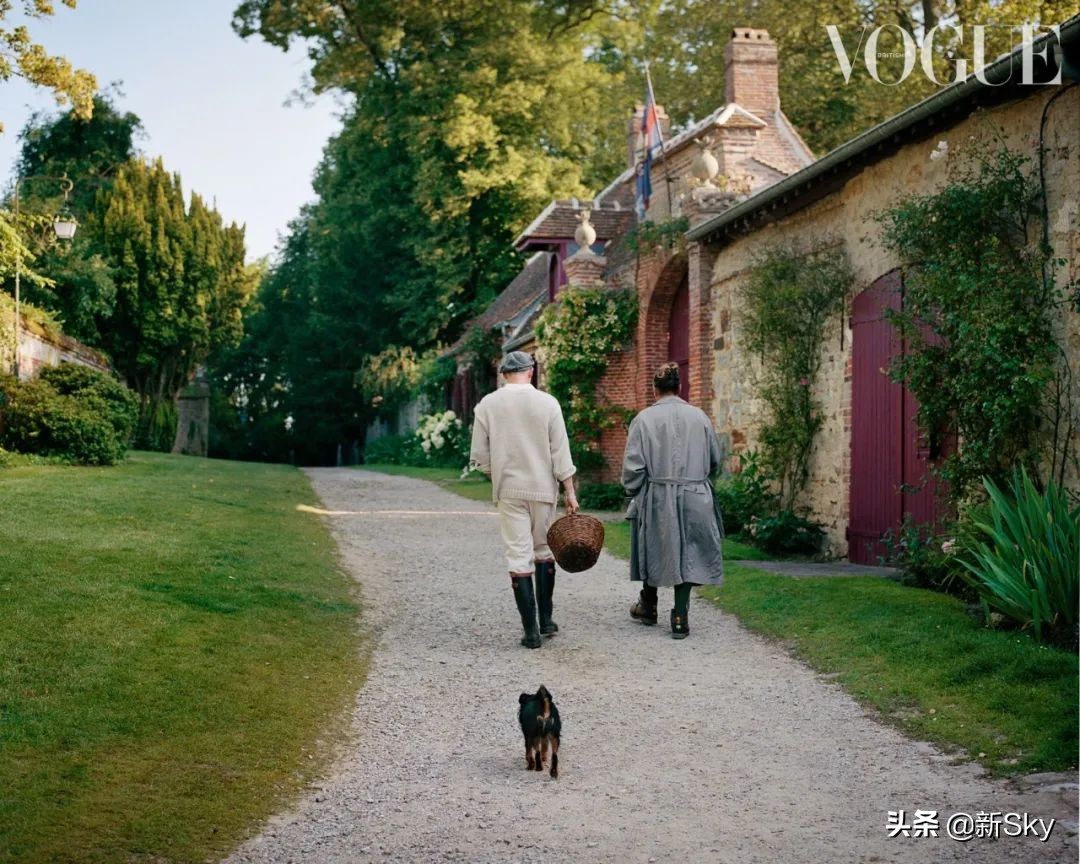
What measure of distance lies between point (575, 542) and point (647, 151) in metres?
12.8

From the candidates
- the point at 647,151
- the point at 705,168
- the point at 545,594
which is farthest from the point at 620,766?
the point at 647,151

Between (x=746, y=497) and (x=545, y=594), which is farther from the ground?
(x=746, y=497)

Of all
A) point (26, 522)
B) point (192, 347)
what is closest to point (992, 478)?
point (26, 522)

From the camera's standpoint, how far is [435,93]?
104ft

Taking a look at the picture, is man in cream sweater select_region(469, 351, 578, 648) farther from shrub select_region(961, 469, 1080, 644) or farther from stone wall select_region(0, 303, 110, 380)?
stone wall select_region(0, 303, 110, 380)

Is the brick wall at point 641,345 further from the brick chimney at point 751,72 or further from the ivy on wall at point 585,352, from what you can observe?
the brick chimney at point 751,72

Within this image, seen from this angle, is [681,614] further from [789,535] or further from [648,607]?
[789,535]

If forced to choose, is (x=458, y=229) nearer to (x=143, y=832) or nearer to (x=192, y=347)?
(x=192, y=347)

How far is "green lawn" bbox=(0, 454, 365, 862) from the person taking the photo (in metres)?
4.34

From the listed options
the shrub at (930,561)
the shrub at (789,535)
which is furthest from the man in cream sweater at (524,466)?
the shrub at (789,535)

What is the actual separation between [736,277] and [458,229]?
803 inches

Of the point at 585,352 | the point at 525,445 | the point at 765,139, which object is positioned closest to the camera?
the point at 525,445

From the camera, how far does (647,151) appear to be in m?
19.0

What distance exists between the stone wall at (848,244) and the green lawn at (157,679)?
530cm
